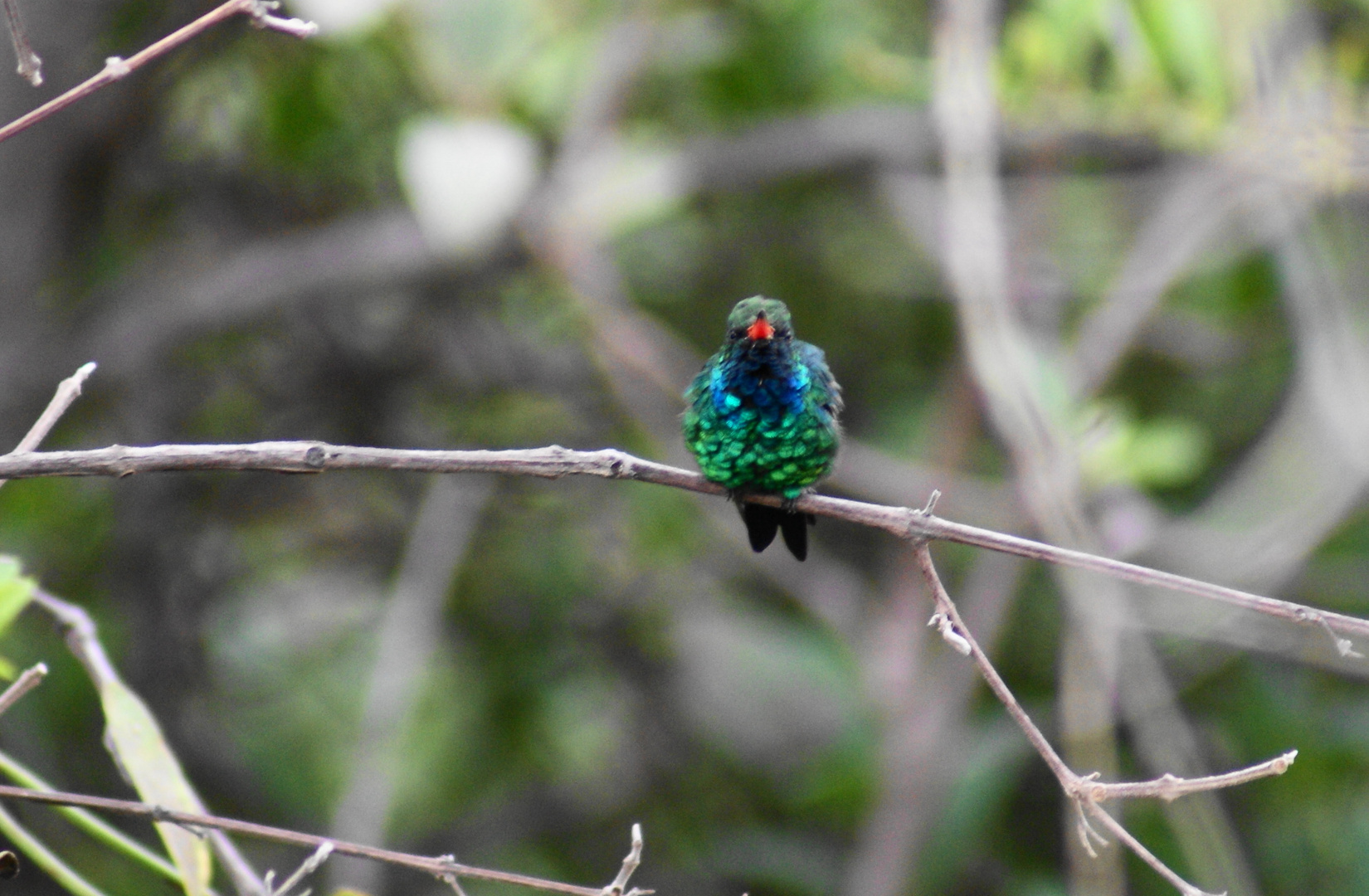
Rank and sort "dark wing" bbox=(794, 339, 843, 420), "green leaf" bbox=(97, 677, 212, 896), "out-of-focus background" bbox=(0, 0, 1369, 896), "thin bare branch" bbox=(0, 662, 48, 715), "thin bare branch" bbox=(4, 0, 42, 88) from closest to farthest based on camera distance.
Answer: "thin bare branch" bbox=(4, 0, 42, 88)
"thin bare branch" bbox=(0, 662, 48, 715)
"green leaf" bbox=(97, 677, 212, 896)
"dark wing" bbox=(794, 339, 843, 420)
"out-of-focus background" bbox=(0, 0, 1369, 896)

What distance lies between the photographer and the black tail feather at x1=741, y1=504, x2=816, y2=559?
282 cm

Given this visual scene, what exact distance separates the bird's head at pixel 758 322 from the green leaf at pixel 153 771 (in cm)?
120

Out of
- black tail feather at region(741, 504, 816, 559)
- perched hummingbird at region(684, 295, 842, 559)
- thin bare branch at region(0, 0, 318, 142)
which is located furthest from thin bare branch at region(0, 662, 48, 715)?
black tail feather at region(741, 504, 816, 559)

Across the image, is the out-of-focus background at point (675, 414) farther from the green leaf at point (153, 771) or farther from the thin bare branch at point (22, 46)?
the thin bare branch at point (22, 46)

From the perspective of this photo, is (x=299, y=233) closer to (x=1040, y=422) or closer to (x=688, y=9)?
(x=688, y=9)

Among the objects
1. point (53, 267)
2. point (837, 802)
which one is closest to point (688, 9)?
point (53, 267)

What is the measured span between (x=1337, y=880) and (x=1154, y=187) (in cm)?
233

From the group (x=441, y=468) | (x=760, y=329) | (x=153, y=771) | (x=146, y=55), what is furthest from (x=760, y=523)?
(x=146, y=55)

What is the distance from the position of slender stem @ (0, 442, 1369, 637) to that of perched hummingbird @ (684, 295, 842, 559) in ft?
3.18

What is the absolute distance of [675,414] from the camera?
15.4 ft

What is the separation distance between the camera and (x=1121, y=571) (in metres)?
1.42

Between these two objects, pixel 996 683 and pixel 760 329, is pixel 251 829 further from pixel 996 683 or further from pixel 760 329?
pixel 760 329

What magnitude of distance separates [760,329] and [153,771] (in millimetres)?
Answer: 1242

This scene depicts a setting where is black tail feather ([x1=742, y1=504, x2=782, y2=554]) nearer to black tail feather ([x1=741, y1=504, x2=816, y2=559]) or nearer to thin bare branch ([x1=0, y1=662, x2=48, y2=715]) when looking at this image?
black tail feather ([x1=741, y1=504, x2=816, y2=559])
